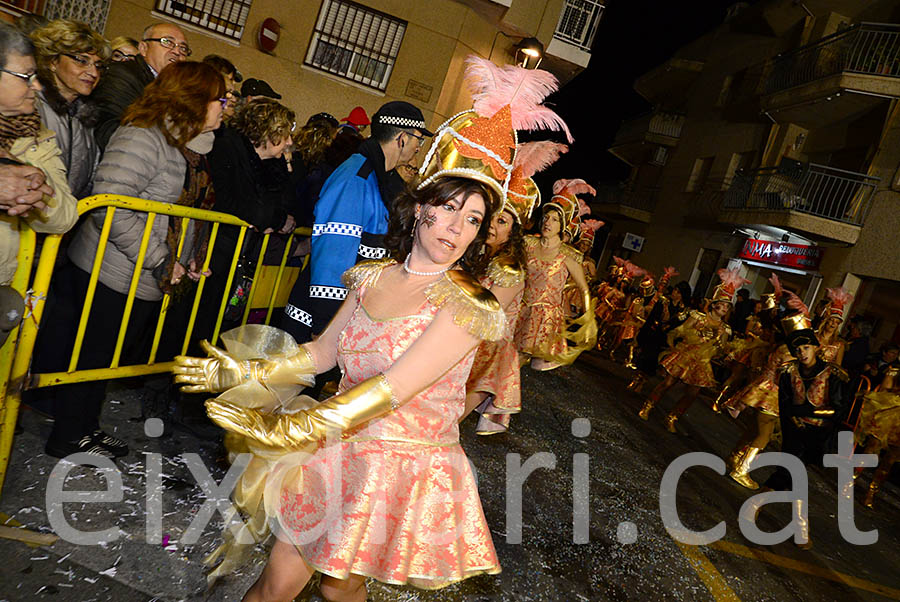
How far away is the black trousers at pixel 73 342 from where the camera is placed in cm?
312

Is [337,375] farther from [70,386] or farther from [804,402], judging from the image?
[804,402]

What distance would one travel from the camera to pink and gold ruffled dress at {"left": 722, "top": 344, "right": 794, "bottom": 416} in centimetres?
660

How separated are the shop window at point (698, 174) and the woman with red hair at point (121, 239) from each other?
890 inches

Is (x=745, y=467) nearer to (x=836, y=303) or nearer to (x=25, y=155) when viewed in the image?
(x=836, y=303)

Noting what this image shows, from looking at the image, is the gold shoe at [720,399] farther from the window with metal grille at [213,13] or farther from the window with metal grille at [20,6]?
the window with metal grille at [20,6]

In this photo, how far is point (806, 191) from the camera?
53.7 ft

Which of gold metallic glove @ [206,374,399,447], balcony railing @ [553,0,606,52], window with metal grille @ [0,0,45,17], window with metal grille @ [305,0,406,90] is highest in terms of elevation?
balcony railing @ [553,0,606,52]

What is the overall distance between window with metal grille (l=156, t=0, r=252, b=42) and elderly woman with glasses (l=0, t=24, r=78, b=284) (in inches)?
417

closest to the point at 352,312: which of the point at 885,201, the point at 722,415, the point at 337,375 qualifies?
the point at 337,375

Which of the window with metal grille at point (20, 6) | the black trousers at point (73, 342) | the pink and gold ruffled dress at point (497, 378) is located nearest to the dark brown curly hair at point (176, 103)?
the black trousers at point (73, 342)

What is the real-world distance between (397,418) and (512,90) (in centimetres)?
138

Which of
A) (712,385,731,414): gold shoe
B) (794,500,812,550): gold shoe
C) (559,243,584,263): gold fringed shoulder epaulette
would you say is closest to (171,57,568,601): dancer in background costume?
(559,243,584,263): gold fringed shoulder epaulette

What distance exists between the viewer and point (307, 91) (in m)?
12.2

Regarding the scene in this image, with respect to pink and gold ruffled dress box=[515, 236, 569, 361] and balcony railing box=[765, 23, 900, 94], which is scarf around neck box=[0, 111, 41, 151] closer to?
pink and gold ruffled dress box=[515, 236, 569, 361]
